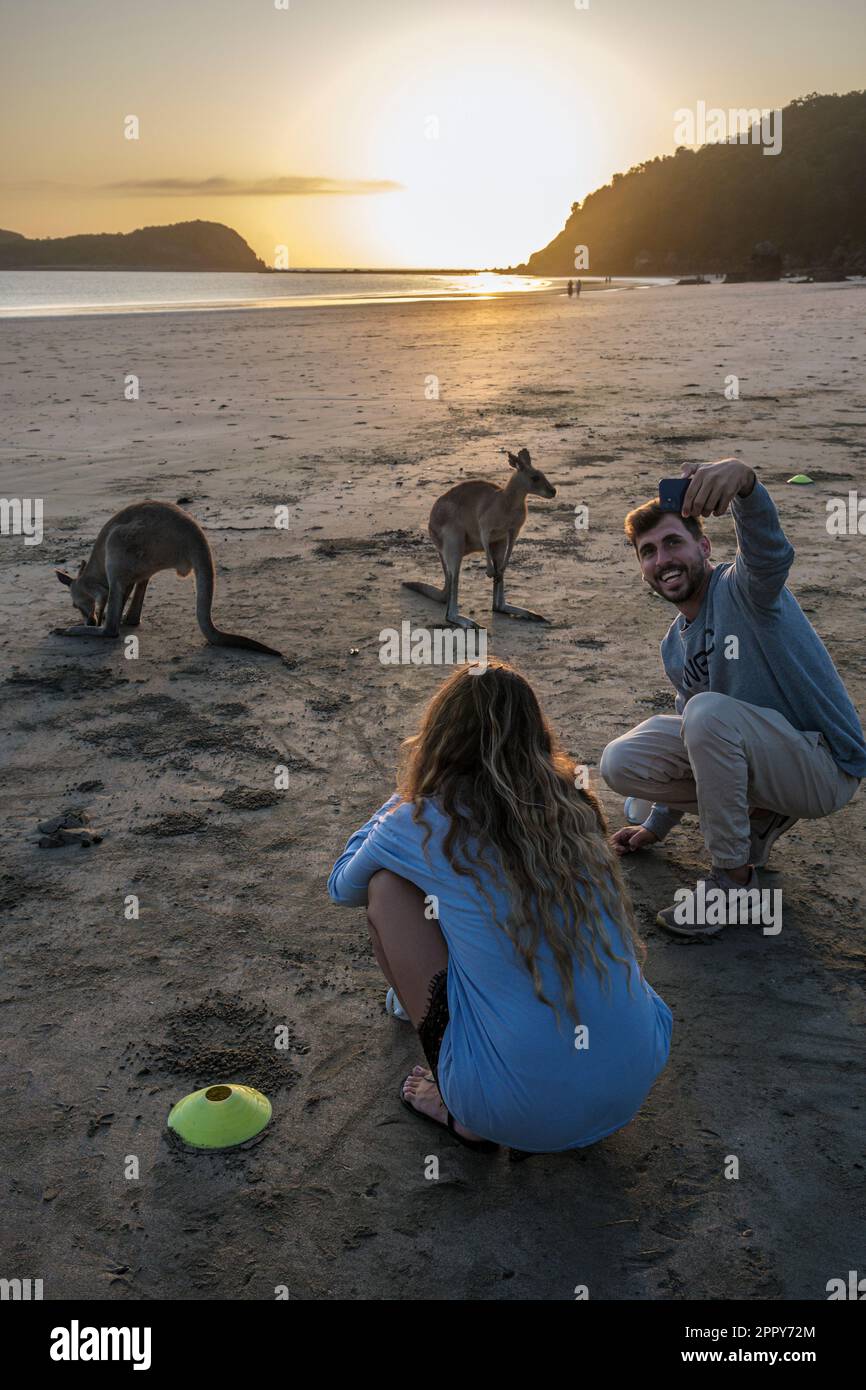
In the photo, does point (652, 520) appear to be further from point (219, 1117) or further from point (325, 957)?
point (219, 1117)

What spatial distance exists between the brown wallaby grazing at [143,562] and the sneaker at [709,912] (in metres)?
2.45

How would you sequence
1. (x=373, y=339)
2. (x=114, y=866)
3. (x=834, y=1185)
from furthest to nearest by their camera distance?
(x=373, y=339) < (x=114, y=866) < (x=834, y=1185)

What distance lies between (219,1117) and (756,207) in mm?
80636

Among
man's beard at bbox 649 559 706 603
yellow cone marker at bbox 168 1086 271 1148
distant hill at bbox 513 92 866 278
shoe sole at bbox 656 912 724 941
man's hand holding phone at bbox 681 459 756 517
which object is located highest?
distant hill at bbox 513 92 866 278

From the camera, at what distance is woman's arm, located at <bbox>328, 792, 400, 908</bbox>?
2020 millimetres

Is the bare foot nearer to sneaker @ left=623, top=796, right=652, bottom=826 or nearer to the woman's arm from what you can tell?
the woman's arm

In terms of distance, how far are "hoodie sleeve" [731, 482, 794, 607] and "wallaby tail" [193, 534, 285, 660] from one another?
8.38 feet

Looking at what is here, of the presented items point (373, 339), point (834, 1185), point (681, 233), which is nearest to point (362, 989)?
point (834, 1185)

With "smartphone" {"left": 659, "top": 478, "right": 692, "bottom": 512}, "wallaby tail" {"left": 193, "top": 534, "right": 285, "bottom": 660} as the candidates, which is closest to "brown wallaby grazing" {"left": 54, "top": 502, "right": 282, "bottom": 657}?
"wallaby tail" {"left": 193, "top": 534, "right": 285, "bottom": 660}

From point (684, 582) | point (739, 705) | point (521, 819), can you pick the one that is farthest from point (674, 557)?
point (521, 819)

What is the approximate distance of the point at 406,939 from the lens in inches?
77.9

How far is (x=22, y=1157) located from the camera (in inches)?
81.1
